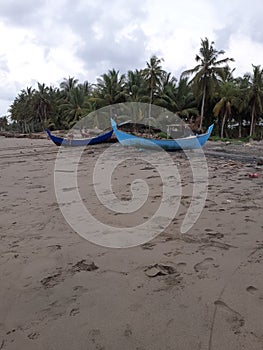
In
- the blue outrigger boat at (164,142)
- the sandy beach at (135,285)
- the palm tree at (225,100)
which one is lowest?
the sandy beach at (135,285)

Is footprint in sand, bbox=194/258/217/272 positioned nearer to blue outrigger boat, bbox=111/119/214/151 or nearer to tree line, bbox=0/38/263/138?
blue outrigger boat, bbox=111/119/214/151

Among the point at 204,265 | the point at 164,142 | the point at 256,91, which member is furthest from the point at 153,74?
the point at 204,265

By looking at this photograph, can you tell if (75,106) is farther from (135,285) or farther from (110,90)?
(135,285)

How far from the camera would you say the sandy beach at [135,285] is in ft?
6.20

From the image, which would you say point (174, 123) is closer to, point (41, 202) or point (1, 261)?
point (41, 202)

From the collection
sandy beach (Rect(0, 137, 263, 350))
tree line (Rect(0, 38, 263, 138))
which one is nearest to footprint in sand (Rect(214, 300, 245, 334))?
sandy beach (Rect(0, 137, 263, 350))

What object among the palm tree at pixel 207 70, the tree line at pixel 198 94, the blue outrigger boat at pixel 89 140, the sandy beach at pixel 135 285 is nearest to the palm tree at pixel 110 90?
the tree line at pixel 198 94

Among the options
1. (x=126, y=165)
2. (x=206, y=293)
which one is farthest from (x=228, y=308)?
(x=126, y=165)

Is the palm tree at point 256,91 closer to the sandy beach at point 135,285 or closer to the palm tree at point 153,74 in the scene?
the palm tree at point 153,74

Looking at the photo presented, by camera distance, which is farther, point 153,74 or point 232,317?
point 153,74

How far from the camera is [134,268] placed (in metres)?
A: 2.75

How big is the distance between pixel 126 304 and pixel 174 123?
1156 inches

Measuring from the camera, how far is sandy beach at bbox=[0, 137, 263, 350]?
1.89 meters

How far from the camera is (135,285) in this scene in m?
2.46
